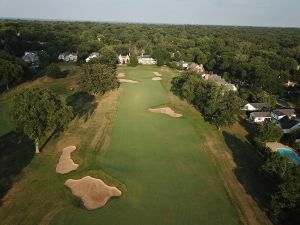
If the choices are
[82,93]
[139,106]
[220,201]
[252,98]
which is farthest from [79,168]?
[252,98]

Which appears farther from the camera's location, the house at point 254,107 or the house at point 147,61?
the house at point 147,61

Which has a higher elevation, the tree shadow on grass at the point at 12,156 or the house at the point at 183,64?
the house at the point at 183,64

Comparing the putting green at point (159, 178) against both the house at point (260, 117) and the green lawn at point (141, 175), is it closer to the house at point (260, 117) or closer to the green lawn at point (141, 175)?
the green lawn at point (141, 175)

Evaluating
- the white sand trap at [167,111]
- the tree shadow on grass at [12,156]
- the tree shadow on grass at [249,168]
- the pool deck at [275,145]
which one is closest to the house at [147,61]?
the white sand trap at [167,111]

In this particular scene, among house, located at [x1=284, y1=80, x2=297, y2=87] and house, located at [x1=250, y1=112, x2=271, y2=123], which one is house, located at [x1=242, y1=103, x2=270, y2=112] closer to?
house, located at [x1=250, y1=112, x2=271, y2=123]

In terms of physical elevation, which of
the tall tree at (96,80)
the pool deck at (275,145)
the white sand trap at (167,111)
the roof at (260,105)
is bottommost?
the pool deck at (275,145)

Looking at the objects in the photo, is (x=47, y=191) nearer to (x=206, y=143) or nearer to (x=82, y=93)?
(x=206, y=143)

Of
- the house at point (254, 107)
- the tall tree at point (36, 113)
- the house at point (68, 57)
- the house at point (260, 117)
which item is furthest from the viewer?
the house at point (68, 57)
